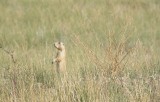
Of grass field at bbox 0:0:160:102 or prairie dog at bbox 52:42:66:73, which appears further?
prairie dog at bbox 52:42:66:73

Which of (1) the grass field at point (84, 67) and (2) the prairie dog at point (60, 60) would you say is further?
(2) the prairie dog at point (60, 60)

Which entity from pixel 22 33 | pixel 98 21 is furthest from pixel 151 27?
pixel 22 33

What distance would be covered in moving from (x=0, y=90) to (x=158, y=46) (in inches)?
219

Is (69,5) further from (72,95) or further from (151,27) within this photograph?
(72,95)

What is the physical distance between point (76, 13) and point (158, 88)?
758cm

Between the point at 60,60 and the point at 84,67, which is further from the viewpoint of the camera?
the point at 60,60

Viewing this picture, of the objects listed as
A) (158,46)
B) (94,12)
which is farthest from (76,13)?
(158,46)

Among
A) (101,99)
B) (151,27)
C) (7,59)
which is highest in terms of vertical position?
(151,27)

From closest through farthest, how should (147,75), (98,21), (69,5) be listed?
(147,75) → (98,21) → (69,5)

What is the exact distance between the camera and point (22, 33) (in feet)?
36.1

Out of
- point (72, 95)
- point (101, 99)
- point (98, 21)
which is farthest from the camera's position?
point (98, 21)

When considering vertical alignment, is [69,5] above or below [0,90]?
above

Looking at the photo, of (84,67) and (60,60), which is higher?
(60,60)

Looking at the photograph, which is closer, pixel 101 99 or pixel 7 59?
pixel 101 99
